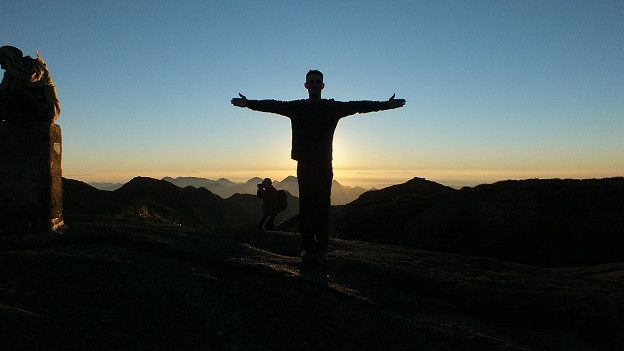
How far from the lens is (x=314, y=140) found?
657cm

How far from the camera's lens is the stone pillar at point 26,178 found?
7898mm

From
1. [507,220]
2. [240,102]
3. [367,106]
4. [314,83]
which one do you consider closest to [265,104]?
[240,102]

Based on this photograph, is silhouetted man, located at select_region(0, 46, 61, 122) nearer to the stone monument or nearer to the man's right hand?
the stone monument

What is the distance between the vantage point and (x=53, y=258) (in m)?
5.64

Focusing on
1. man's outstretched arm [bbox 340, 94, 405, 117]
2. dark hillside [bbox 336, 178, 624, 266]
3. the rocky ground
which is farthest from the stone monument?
dark hillside [bbox 336, 178, 624, 266]

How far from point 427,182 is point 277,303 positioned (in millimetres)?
27467

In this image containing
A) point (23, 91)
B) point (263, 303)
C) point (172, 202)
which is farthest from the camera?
point (172, 202)

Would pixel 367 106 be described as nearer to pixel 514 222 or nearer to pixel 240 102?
pixel 240 102

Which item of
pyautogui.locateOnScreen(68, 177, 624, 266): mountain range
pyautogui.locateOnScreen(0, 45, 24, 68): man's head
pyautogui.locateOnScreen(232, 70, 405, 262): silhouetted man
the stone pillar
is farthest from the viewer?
pyautogui.locateOnScreen(68, 177, 624, 266): mountain range

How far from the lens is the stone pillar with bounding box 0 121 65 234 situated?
25.9 ft

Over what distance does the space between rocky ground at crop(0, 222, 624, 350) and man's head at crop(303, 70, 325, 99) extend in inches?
89.9

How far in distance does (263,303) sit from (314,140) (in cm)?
261

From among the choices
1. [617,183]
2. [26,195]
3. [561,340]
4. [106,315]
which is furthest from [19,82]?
[617,183]

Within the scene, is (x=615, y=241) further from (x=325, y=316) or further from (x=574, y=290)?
(x=325, y=316)
